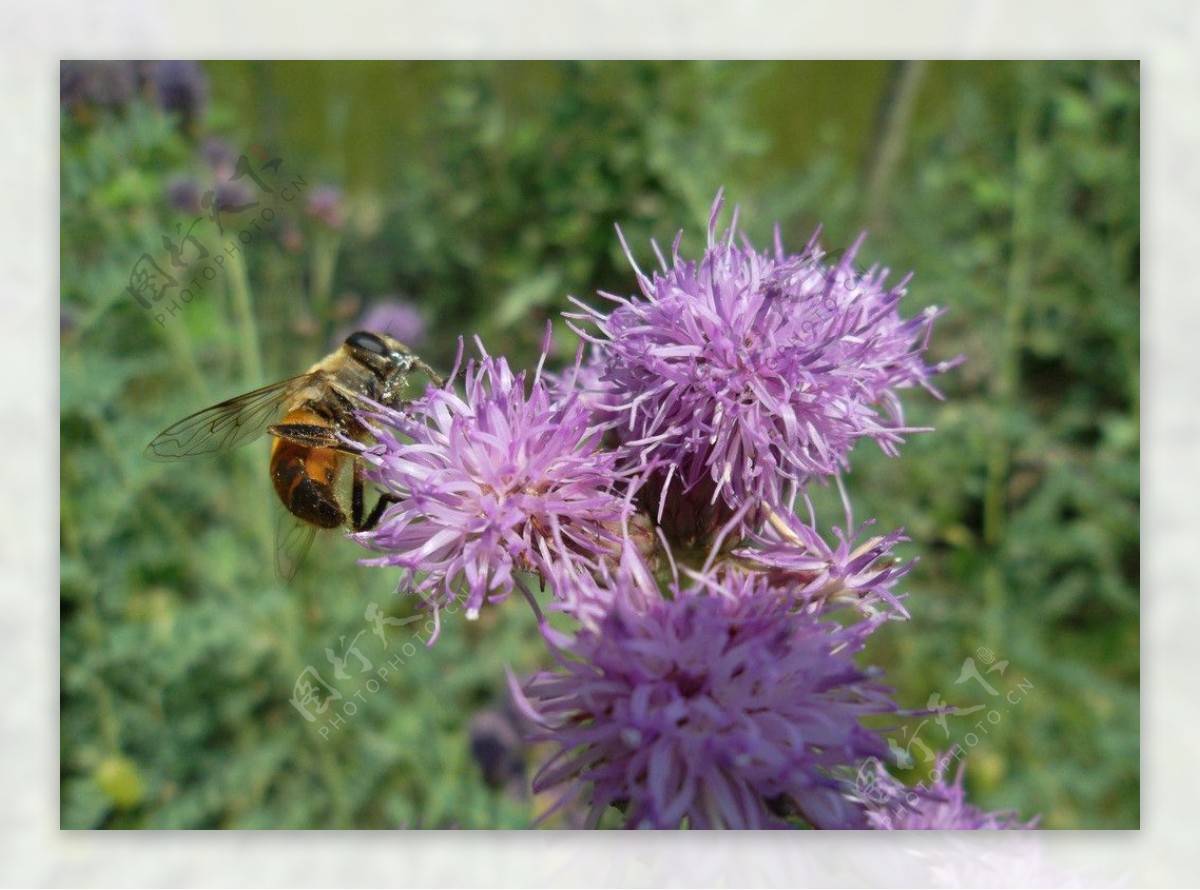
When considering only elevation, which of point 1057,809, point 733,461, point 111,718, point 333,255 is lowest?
point 1057,809

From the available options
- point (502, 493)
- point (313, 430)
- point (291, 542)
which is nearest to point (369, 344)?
point (313, 430)

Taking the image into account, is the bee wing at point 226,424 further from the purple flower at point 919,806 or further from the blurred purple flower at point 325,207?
the blurred purple flower at point 325,207

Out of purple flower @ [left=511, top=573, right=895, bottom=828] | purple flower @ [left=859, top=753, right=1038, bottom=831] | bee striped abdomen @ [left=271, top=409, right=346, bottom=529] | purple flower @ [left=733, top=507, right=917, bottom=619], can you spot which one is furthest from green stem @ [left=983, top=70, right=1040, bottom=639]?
bee striped abdomen @ [left=271, top=409, right=346, bottom=529]

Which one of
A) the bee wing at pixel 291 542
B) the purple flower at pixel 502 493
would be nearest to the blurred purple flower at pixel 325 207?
the bee wing at pixel 291 542

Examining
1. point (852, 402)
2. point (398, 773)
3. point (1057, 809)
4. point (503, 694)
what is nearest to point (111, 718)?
point (398, 773)

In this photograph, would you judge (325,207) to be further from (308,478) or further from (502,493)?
(502,493)

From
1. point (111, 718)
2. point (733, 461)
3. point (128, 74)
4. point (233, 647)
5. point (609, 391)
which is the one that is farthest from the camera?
point (233, 647)

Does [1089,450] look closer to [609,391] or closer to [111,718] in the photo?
[609,391]
